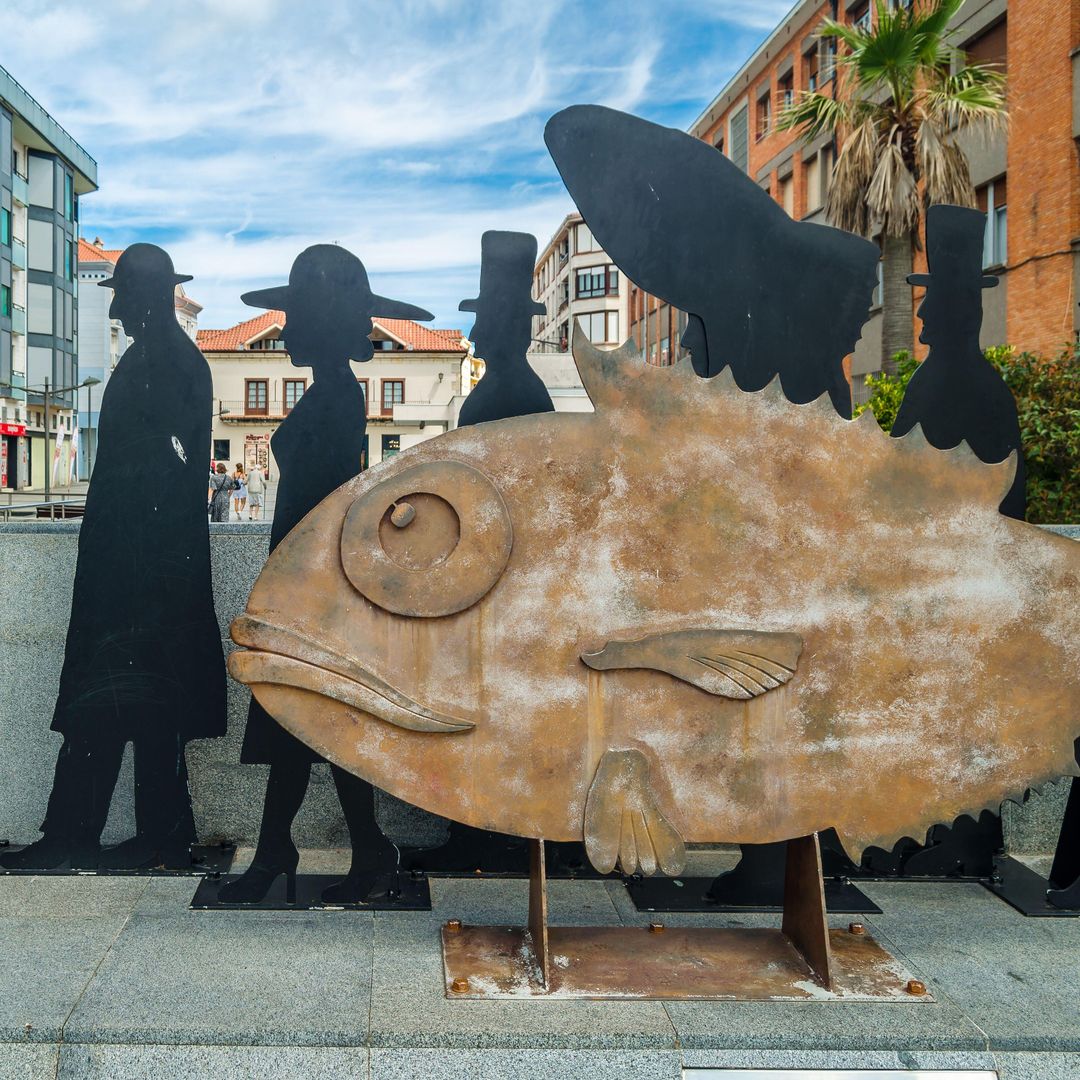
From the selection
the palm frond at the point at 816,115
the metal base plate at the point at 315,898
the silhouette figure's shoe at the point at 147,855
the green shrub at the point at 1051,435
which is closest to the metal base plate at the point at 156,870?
the silhouette figure's shoe at the point at 147,855

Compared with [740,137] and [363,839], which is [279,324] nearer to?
[740,137]

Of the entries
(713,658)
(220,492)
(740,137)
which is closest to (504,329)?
(713,658)

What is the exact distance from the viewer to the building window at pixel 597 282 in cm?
5612

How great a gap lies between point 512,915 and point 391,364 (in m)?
34.3

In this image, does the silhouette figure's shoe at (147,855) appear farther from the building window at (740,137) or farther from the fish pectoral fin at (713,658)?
the building window at (740,137)

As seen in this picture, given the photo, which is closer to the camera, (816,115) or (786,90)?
(816,115)

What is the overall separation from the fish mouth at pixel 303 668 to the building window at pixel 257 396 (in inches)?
1087

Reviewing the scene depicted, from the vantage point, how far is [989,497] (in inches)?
174

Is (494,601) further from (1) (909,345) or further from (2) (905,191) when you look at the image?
(2) (905,191)

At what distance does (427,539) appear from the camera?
420 centimetres

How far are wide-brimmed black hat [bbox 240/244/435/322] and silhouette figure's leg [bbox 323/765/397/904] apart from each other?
214 centimetres

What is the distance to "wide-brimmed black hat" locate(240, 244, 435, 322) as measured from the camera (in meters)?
5.21

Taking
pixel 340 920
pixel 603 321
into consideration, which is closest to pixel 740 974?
pixel 340 920

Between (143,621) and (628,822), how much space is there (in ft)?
8.56
